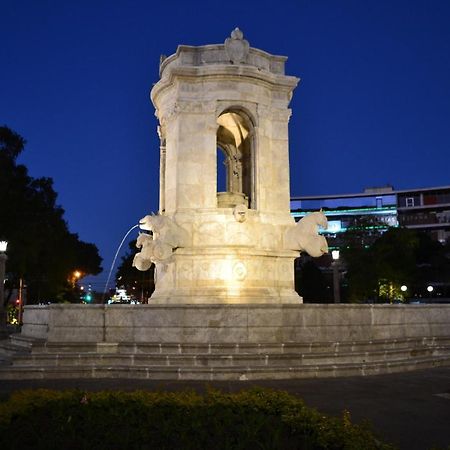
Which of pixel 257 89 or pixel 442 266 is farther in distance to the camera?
pixel 442 266

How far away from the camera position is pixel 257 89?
62.3 feet

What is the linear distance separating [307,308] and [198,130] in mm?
7212

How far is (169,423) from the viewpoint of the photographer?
6895 millimetres

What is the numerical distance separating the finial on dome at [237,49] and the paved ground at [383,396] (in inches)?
415

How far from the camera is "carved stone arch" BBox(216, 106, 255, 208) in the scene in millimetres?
20172

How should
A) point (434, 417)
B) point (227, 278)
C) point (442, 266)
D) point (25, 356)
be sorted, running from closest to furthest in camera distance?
point (434, 417)
point (25, 356)
point (227, 278)
point (442, 266)

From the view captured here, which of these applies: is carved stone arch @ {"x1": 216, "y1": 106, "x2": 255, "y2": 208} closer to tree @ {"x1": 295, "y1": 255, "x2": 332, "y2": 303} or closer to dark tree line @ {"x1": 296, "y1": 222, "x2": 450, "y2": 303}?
dark tree line @ {"x1": 296, "y1": 222, "x2": 450, "y2": 303}

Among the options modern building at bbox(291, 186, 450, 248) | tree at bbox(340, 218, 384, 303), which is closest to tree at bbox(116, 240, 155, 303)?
tree at bbox(340, 218, 384, 303)

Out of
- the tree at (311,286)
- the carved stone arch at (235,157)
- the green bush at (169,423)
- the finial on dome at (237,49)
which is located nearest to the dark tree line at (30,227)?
the carved stone arch at (235,157)

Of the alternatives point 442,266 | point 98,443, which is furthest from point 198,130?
point 442,266

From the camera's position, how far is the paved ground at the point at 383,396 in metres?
7.95

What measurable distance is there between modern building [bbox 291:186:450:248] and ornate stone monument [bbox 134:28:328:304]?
7501 centimetres

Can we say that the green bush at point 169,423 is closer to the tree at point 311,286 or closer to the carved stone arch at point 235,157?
the carved stone arch at point 235,157

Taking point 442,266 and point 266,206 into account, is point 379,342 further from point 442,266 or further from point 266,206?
point 442,266
